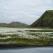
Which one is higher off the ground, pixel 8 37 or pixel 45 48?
pixel 8 37

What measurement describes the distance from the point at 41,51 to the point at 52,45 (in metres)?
0.62

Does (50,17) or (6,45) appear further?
(50,17)

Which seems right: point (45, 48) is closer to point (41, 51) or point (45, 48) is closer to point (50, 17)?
point (41, 51)

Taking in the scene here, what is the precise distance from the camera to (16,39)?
32.9ft

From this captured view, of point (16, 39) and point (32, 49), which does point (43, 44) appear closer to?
point (32, 49)

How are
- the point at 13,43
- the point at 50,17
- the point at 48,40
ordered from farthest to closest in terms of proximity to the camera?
the point at 50,17 → the point at 48,40 → the point at 13,43

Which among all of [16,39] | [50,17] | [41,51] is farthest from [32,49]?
[50,17]

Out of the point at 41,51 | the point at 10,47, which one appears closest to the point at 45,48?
the point at 41,51

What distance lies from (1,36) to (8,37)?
0.42 m

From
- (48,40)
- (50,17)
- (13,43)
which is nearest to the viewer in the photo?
(13,43)

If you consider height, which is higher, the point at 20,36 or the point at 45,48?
the point at 20,36

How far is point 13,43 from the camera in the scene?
32.3 ft

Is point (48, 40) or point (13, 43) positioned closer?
point (13, 43)

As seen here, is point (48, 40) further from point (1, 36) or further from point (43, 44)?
point (1, 36)
